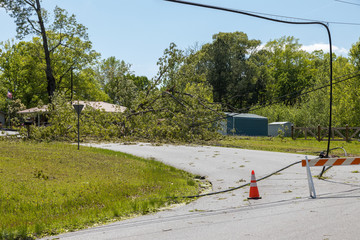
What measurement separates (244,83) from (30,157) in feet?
181

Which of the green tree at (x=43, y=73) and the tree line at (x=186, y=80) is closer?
the tree line at (x=186, y=80)

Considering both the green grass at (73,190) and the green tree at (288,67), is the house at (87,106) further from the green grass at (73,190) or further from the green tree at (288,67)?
the green tree at (288,67)

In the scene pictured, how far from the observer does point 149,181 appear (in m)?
11.5

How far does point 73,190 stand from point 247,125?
38.5 metres

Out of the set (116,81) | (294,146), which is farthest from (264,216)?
(116,81)

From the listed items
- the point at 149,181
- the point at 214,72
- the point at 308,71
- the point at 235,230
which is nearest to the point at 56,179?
the point at 149,181

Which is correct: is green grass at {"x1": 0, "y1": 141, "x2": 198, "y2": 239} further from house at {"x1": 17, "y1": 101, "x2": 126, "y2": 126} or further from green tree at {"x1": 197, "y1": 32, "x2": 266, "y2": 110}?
green tree at {"x1": 197, "y1": 32, "x2": 266, "y2": 110}

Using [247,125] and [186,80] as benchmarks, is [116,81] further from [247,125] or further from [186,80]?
[186,80]

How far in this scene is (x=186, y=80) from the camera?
2594cm

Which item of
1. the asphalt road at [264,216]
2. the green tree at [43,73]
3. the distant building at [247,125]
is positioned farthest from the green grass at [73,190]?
the green tree at [43,73]

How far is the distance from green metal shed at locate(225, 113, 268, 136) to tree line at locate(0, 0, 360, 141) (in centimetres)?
252

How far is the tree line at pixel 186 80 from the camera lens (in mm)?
25344

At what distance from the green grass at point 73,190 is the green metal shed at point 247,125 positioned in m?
31.7

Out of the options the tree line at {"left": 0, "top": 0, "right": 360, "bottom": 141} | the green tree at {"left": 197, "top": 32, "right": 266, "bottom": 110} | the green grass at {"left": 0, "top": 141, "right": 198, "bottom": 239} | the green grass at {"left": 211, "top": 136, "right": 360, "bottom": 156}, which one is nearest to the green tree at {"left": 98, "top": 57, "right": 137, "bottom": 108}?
the tree line at {"left": 0, "top": 0, "right": 360, "bottom": 141}
